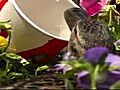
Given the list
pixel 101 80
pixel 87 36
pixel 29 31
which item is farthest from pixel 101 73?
pixel 29 31

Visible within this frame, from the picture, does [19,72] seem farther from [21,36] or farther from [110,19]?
[110,19]

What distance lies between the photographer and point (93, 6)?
0.98m

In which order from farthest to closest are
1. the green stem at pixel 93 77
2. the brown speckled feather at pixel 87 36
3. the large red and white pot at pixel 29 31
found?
the large red and white pot at pixel 29 31 < the brown speckled feather at pixel 87 36 < the green stem at pixel 93 77

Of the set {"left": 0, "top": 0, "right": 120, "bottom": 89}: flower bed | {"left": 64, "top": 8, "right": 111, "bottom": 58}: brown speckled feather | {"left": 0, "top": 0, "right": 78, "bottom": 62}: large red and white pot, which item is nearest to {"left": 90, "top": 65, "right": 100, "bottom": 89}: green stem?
{"left": 0, "top": 0, "right": 120, "bottom": 89}: flower bed

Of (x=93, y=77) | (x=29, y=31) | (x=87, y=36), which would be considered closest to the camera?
(x=93, y=77)

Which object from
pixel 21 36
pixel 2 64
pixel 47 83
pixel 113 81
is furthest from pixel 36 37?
pixel 113 81

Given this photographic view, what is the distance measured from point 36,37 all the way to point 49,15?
188 mm

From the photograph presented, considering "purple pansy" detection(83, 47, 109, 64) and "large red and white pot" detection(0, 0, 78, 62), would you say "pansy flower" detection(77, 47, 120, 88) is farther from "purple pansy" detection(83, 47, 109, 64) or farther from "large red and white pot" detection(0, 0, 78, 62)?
"large red and white pot" detection(0, 0, 78, 62)

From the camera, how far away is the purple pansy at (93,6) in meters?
0.97

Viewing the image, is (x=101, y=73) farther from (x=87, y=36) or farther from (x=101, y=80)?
(x=87, y=36)

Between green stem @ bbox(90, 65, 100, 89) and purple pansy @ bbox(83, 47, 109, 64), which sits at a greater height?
purple pansy @ bbox(83, 47, 109, 64)

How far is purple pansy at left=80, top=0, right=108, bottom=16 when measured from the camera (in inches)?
38.2

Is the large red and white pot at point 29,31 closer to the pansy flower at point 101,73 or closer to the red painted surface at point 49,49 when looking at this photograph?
the red painted surface at point 49,49

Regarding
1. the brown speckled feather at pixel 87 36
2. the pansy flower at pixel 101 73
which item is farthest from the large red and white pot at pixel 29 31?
the pansy flower at pixel 101 73
